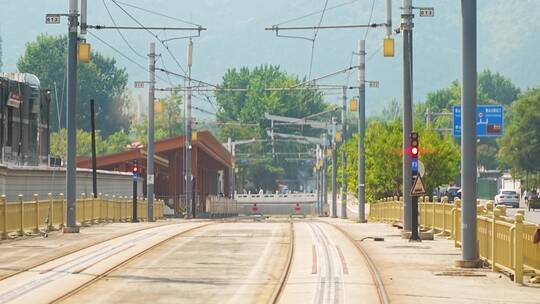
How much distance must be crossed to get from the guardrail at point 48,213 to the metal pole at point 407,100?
41.8 ft

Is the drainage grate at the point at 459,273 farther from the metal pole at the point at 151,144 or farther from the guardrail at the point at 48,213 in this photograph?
the metal pole at the point at 151,144

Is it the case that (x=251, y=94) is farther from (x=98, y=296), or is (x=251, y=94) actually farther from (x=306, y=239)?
(x=98, y=296)

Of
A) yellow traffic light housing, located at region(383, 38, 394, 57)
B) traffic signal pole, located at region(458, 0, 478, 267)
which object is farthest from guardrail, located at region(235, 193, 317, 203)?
traffic signal pole, located at region(458, 0, 478, 267)

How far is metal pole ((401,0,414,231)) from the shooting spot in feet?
135

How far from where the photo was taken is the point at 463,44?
88.0 ft

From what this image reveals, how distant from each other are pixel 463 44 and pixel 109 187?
56.4m

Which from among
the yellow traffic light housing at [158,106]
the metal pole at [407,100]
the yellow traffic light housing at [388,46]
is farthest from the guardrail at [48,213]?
the yellow traffic light housing at [388,46]

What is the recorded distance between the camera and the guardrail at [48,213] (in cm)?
3741

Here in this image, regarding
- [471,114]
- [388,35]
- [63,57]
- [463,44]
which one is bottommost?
[471,114]

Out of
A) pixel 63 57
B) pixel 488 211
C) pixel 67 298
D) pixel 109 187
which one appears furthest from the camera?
pixel 63 57

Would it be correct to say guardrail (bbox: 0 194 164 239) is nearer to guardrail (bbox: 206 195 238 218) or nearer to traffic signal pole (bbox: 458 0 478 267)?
traffic signal pole (bbox: 458 0 478 267)

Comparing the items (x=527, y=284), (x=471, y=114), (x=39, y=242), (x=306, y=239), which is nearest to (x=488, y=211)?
(x=471, y=114)

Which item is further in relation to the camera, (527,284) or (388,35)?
(388,35)

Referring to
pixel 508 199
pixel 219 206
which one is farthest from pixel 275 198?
pixel 508 199
